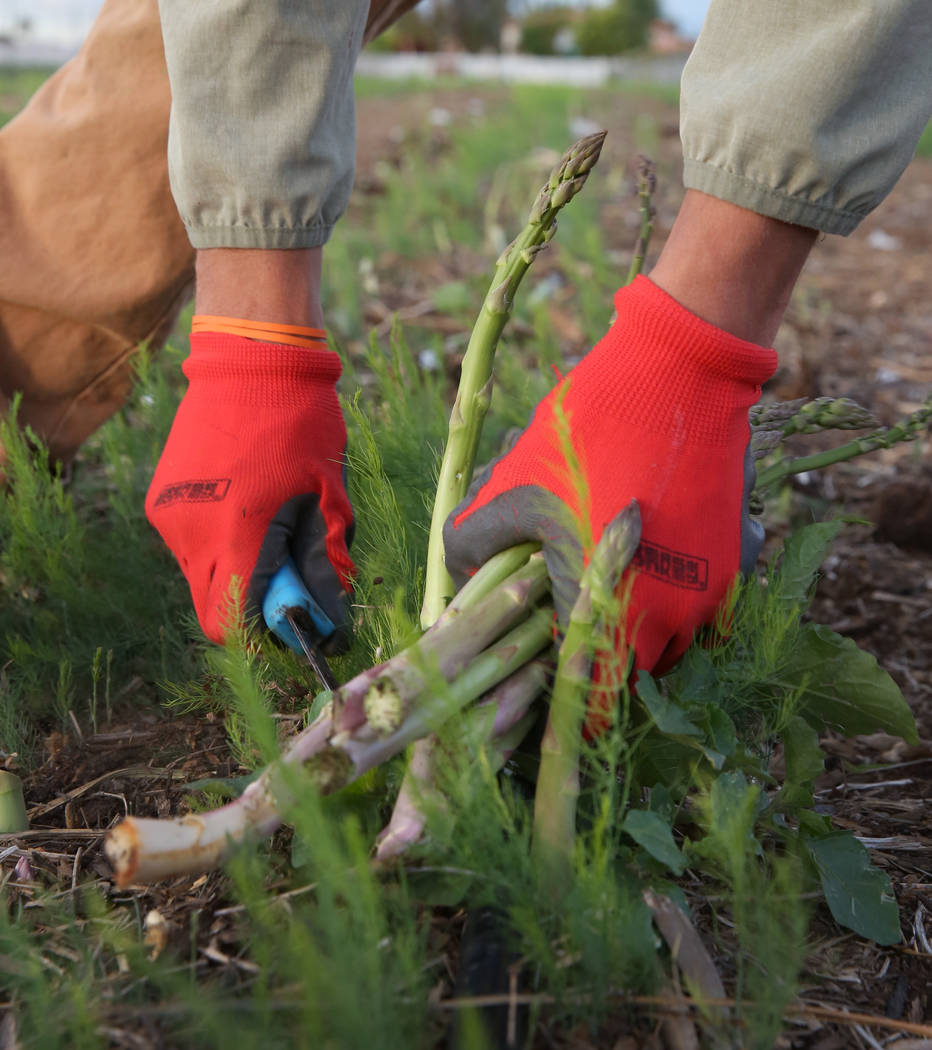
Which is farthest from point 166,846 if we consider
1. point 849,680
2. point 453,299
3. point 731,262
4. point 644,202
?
point 453,299

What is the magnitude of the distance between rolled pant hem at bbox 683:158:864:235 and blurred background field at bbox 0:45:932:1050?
0.63 m

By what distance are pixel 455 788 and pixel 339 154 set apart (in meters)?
1.21

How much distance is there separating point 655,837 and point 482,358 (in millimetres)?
734

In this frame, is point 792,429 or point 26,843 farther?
point 792,429

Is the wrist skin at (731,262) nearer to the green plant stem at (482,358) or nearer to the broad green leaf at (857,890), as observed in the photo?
the green plant stem at (482,358)

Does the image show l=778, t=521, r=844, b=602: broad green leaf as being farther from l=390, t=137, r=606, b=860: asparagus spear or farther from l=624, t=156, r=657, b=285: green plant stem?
l=624, t=156, r=657, b=285: green plant stem

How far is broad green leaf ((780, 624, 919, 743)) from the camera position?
1270mm

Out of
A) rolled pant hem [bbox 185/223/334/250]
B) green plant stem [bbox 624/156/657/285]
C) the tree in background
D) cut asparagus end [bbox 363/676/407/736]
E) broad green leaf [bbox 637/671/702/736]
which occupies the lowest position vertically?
the tree in background

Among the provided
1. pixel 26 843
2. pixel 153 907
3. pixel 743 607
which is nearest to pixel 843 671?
pixel 743 607

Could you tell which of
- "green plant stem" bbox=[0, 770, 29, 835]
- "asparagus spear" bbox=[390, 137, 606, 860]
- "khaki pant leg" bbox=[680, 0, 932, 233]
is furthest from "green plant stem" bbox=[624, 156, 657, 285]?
"green plant stem" bbox=[0, 770, 29, 835]

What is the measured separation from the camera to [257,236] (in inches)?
63.7

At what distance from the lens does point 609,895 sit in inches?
35.7

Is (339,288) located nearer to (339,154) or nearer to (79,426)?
(79,426)

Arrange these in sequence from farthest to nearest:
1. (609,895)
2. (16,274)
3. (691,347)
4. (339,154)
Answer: (16,274) < (339,154) < (691,347) < (609,895)
